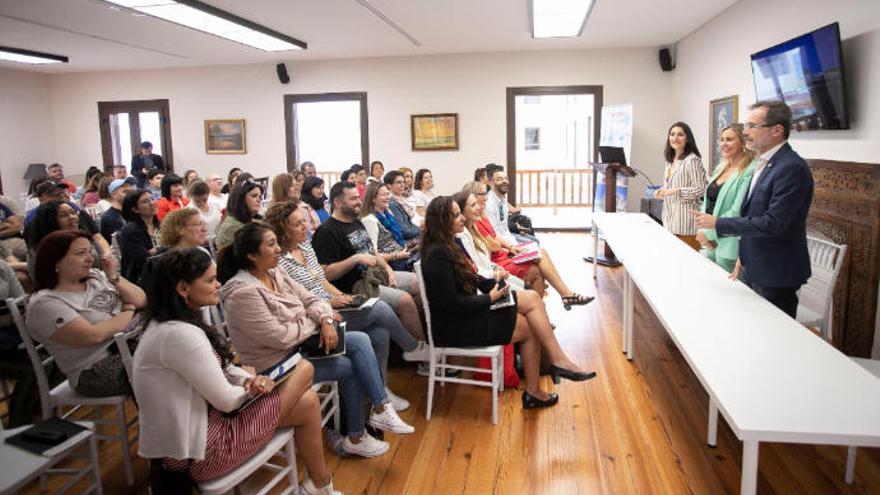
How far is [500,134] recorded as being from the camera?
8547 mm

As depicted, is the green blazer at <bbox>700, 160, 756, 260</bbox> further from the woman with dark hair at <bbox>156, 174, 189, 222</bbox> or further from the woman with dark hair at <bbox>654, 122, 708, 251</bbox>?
the woman with dark hair at <bbox>156, 174, 189, 222</bbox>

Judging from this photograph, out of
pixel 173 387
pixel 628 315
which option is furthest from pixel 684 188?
pixel 173 387

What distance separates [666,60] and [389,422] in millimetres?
6985

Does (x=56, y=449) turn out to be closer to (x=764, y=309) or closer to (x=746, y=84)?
(x=764, y=309)

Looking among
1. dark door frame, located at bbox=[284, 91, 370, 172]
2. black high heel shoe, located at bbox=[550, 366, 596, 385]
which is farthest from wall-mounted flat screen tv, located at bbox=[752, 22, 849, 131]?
dark door frame, located at bbox=[284, 91, 370, 172]

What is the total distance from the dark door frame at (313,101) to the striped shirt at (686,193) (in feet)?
17.1

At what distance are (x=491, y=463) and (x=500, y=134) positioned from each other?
6507mm

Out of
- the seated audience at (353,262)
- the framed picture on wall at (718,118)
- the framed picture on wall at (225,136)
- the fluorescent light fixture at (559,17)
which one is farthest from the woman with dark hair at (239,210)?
the framed picture on wall at (225,136)

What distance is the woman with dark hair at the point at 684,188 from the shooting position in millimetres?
4379

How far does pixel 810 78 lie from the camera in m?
4.03

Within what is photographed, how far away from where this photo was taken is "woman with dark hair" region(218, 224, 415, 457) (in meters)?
2.24

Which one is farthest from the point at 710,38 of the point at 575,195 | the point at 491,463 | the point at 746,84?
the point at 491,463

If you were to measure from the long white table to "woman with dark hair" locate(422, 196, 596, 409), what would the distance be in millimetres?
632

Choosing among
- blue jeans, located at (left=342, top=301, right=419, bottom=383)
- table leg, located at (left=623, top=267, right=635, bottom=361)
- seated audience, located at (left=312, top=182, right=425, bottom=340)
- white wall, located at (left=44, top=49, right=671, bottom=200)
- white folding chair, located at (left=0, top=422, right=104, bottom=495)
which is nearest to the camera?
white folding chair, located at (left=0, top=422, right=104, bottom=495)
